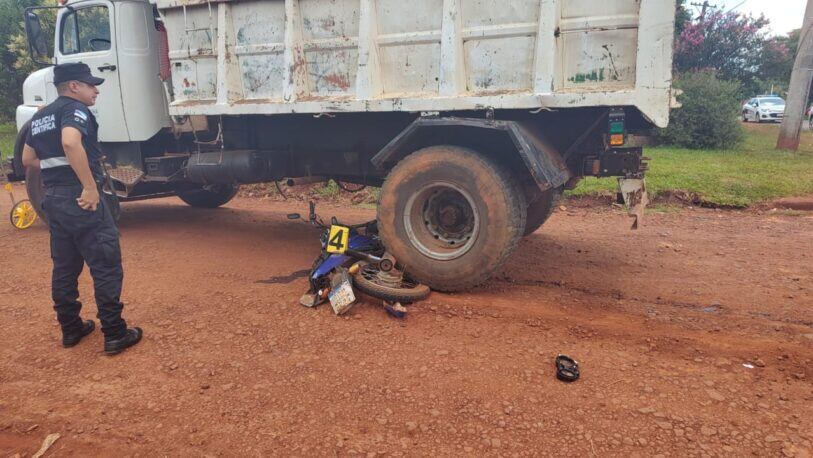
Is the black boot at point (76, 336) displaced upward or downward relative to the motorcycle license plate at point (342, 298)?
downward

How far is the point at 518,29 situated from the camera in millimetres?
3775

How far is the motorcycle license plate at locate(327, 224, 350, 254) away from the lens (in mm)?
4160

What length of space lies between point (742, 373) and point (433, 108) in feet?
8.67

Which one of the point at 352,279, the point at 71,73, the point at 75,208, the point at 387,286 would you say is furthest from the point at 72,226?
the point at 387,286

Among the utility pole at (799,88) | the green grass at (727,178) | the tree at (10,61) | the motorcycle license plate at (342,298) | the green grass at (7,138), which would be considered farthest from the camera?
the tree at (10,61)

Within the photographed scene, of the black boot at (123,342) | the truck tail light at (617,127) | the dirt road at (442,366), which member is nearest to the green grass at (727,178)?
the dirt road at (442,366)

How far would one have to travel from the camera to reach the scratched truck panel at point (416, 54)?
356cm

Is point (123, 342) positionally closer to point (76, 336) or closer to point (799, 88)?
point (76, 336)

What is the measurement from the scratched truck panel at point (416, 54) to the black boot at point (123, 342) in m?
2.22

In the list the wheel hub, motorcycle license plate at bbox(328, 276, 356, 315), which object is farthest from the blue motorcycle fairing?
the wheel hub

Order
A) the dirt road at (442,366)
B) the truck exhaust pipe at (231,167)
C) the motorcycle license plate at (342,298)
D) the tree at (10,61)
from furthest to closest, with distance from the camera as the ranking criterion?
the tree at (10,61), the truck exhaust pipe at (231,167), the motorcycle license plate at (342,298), the dirt road at (442,366)

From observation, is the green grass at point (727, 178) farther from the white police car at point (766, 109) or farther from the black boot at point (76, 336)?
the white police car at point (766, 109)

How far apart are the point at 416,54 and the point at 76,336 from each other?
313cm

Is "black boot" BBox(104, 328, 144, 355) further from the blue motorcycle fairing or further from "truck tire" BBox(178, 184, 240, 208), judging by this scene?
"truck tire" BBox(178, 184, 240, 208)
